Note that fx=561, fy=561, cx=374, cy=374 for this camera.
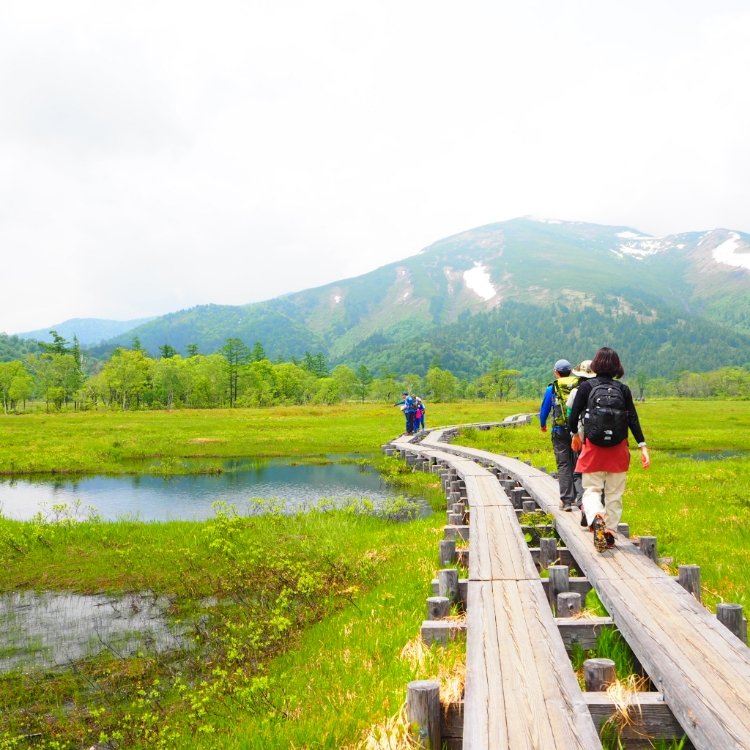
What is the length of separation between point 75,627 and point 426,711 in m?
8.33

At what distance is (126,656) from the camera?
8.73m

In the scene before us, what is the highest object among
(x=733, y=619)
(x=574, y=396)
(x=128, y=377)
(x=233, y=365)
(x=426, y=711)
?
(x=233, y=365)

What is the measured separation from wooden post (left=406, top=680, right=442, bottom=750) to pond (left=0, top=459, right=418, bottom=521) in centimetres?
1529

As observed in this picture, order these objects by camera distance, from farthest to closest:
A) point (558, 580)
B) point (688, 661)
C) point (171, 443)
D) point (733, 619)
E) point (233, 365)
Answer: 1. point (233, 365)
2. point (171, 443)
3. point (558, 580)
4. point (733, 619)
5. point (688, 661)

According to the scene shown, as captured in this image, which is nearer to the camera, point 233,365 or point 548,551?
point 548,551

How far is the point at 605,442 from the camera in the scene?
8.36 m

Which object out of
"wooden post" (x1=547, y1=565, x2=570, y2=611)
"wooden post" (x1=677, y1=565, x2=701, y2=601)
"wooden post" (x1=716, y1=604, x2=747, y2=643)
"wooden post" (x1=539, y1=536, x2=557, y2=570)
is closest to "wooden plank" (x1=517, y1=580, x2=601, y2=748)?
"wooden post" (x1=547, y1=565, x2=570, y2=611)

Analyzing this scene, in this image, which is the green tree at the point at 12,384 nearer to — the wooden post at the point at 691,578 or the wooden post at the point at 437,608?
A: the wooden post at the point at 437,608

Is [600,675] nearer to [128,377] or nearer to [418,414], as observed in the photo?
[418,414]

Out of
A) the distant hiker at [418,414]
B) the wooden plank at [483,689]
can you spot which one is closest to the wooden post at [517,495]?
the wooden plank at [483,689]

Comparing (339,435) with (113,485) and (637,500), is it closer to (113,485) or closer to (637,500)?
(113,485)

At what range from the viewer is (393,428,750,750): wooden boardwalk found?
3932mm

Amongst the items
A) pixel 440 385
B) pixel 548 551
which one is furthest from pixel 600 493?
pixel 440 385

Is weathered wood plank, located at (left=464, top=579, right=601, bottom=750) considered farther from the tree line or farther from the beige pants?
the tree line
